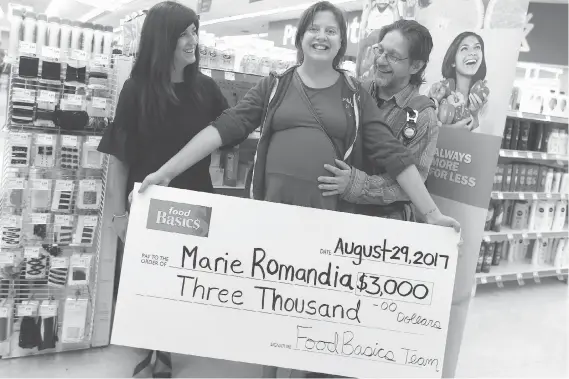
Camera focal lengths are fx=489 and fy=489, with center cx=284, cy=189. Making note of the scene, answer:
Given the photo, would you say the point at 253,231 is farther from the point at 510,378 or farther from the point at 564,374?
the point at 564,374

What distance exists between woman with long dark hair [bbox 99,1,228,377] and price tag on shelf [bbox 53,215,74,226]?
48 centimetres

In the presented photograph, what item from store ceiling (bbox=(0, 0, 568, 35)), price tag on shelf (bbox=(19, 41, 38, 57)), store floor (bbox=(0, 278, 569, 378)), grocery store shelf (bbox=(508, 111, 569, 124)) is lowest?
store floor (bbox=(0, 278, 569, 378))

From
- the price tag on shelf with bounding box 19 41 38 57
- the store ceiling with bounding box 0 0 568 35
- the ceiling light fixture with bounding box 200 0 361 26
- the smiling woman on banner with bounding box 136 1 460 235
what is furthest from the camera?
the store ceiling with bounding box 0 0 568 35

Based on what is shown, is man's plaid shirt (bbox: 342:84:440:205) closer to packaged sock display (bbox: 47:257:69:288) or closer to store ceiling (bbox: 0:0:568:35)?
packaged sock display (bbox: 47:257:69:288)

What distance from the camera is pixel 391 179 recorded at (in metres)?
1.91

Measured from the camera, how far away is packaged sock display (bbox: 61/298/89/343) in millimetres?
2684

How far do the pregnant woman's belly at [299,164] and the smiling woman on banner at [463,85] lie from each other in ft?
2.50

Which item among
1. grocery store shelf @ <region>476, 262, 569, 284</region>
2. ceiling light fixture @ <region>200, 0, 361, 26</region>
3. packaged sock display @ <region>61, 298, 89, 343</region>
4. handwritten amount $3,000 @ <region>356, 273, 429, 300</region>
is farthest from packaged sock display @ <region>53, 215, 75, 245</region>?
ceiling light fixture @ <region>200, 0, 361, 26</region>

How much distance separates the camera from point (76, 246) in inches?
107

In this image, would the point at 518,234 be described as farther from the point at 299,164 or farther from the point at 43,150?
the point at 43,150

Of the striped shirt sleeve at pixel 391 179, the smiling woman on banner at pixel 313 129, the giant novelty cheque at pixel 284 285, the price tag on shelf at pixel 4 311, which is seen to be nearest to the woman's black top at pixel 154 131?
the smiling woman on banner at pixel 313 129

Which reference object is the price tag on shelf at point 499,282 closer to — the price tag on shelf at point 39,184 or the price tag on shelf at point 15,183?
the price tag on shelf at point 39,184

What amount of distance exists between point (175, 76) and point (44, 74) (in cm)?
74

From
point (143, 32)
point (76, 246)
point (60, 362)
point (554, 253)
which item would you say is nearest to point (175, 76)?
point (143, 32)
